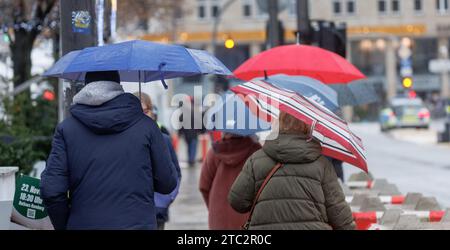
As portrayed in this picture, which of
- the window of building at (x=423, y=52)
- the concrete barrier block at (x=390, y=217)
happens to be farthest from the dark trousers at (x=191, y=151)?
the window of building at (x=423, y=52)

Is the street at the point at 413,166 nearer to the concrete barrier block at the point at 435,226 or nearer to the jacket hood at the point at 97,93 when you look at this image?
the concrete barrier block at the point at 435,226

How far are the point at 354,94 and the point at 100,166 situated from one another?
5.81 metres

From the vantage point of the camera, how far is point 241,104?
7473 mm

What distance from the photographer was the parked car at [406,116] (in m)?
48.4

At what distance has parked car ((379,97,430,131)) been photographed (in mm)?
48406

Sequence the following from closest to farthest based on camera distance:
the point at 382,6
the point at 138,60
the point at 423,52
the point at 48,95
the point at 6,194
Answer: the point at 138,60 < the point at 6,194 < the point at 48,95 < the point at 382,6 < the point at 423,52

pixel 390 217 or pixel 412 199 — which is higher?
pixel 390 217

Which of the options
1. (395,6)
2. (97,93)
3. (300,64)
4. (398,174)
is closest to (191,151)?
(398,174)

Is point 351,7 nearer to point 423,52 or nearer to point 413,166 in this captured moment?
point 423,52

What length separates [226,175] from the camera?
23.1 ft

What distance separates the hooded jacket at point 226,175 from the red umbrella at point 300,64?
160 centimetres

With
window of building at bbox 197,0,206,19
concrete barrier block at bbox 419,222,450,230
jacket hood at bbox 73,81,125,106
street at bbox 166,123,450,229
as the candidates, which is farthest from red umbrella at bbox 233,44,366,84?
window of building at bbox 197,0,206,19

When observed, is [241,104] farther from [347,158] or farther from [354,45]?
[354,45]

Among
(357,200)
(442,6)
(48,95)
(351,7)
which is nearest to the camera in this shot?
(357,200)
